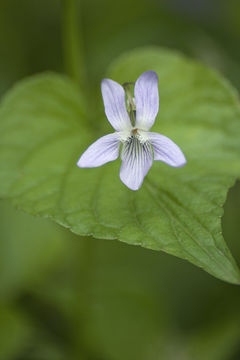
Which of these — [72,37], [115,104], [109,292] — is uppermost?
[72,37]

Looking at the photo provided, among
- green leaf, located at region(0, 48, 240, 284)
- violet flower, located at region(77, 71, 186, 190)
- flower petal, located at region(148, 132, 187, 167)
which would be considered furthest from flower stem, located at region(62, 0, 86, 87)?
flower petal, located at region(148, 132, 187, 167)

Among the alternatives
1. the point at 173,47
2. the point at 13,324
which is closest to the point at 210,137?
the point at 13,324

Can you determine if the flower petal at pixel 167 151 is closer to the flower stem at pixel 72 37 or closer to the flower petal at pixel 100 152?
the flower petal at pixel 100 152

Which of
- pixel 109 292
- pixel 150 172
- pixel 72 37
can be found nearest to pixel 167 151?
pixel 150 172

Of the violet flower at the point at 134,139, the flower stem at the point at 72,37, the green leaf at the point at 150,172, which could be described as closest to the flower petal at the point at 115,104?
the violet flower at the point at 134,139

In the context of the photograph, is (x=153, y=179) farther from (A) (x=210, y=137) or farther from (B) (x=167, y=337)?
(B) (x=167, y=337)

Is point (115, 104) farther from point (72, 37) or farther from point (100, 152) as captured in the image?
point (72, 37)

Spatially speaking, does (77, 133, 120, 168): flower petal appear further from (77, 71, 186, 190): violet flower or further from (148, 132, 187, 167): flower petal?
(148, 132, 187, 167): flower petal
